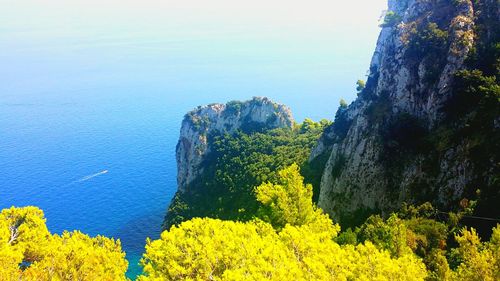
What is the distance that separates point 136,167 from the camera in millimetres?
146750

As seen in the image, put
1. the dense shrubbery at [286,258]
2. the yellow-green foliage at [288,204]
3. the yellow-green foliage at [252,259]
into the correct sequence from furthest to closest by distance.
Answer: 1. the yellow-green foliage at [288,204]
2. the dense shrubbery at [286,258]
3. the yellow-green foliage at [252,259]

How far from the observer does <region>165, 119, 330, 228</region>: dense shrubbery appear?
88688mm

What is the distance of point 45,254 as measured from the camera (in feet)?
107

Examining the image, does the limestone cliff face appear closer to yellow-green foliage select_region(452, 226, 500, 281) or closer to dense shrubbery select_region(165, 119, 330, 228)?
dense shrubbery select_region(165, 119, 330, 228)

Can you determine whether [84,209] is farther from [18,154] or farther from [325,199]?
[325,199]

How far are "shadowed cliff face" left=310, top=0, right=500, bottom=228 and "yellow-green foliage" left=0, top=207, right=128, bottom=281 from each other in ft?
99.5

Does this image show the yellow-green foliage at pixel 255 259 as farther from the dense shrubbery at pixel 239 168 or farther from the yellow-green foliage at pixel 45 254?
the dense shrubbery at pixel 239 168

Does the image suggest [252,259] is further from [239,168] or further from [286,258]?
[239,168]

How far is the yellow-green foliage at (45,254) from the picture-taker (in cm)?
2851

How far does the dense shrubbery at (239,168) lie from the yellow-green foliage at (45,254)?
139 feet

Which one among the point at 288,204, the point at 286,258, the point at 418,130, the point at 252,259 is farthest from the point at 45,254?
the point at 418,130

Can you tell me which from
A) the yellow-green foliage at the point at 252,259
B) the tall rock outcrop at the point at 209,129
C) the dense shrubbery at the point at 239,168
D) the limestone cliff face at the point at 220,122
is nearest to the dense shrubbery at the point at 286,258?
the yellow-green foliage at the point at 252,259

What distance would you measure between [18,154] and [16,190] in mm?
31969

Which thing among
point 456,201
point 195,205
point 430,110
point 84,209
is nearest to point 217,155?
point 195,205
